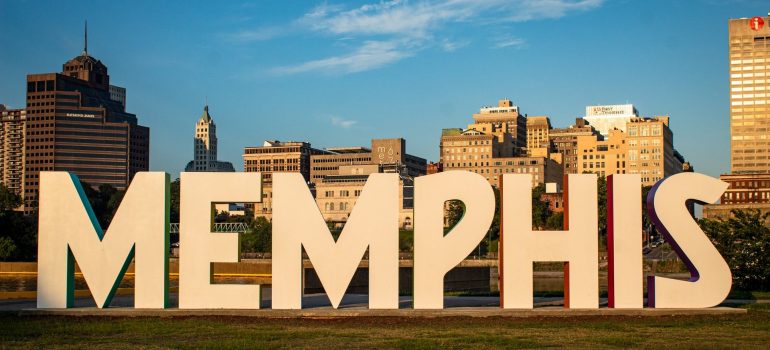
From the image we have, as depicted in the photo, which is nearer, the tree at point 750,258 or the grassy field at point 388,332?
the grassy field at point 388,332

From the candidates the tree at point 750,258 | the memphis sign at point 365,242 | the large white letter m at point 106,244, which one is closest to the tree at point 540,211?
the tree at point 750,258

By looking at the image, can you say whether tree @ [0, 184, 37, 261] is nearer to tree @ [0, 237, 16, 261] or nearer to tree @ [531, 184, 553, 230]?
tree @ [0, 237, 16, 261]

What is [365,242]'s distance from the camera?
31750 millimetres

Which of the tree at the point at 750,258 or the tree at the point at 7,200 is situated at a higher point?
the tree at the point at 7,200

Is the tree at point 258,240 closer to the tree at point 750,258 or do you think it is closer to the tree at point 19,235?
the tree at point 19,235

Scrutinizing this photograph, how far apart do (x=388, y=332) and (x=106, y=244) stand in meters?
9.90

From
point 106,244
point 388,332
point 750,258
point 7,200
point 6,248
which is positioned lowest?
point 388,332

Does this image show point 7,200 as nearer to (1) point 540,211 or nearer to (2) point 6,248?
(2) point 6,248

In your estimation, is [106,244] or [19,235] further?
[19,235]

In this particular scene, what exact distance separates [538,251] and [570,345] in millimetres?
7021

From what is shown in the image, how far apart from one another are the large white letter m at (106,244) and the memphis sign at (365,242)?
0.03 meters

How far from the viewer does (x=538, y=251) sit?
31.8m

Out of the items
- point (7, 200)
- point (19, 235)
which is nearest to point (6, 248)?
point (19, 235)

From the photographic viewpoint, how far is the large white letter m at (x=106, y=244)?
1249 inches
